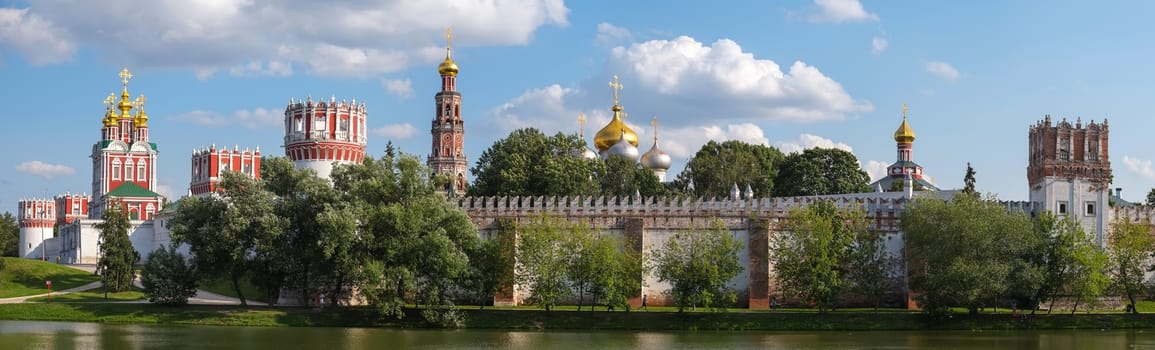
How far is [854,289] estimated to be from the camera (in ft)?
133

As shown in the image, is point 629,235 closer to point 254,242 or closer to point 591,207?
point 591,207

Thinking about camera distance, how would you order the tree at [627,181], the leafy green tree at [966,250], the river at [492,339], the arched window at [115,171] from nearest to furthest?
the river at [492,339] < the leafy green tree at [966,250] < the tree at [627,181] < the arched window at [115,171]

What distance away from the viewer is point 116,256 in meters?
47.6

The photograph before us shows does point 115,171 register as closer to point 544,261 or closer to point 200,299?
point 200,299

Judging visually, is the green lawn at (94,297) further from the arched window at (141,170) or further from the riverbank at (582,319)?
the arched window at (141,170)

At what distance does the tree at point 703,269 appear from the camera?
39.8m

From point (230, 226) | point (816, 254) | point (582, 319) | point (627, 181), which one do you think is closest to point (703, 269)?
point (816, 254)

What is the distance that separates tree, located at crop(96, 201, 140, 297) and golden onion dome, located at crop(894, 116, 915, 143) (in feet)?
199

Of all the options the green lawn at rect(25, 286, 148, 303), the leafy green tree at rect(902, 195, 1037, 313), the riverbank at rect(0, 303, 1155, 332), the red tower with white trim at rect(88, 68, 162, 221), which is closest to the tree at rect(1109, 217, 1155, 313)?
the riverbank at rect(0, 303, 1155, 332)

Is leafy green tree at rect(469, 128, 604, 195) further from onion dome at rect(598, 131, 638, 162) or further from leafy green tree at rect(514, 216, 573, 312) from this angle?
leafy green tree at rect(514, 216, 573, 312)

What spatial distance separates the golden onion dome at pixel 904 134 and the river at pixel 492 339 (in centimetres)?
5339

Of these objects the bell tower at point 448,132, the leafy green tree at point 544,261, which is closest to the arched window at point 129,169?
the bell tower at point 448,132

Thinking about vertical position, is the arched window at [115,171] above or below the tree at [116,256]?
above

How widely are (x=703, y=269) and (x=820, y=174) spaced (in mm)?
29701
